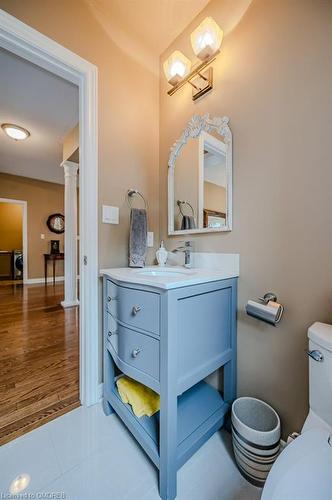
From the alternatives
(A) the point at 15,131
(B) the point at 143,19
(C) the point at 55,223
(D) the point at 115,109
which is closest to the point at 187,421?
→ (D) the point at 115,109

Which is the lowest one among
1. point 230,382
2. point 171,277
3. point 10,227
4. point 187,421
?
point 187,421

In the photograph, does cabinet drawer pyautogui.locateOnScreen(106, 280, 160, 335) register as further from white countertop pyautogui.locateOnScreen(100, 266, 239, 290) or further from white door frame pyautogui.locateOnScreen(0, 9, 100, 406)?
white door frame pyautogui.locateOnScreen(0, 9, 100, 406)

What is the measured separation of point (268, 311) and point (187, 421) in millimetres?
674

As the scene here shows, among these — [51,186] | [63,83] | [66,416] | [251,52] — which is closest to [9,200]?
[51,186]

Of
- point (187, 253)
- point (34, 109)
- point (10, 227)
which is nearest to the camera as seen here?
point (187, 253)

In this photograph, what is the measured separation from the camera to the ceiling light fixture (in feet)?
9.02

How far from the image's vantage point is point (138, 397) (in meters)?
1.07

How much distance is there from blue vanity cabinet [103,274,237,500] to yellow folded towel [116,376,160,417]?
1.3 inches

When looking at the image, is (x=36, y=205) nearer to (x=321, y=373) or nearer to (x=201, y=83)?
(x=201, y=83)

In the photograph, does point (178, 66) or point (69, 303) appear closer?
point (178, 66)

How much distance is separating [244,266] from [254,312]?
0.28 m

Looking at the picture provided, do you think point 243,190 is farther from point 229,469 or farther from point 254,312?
point 229,469

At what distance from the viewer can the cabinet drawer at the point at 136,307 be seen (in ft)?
2.77

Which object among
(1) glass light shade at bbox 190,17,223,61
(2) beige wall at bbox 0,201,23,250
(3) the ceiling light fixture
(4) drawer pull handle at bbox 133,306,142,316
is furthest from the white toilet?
(2) beige wall at bbox 0,201,23,250
